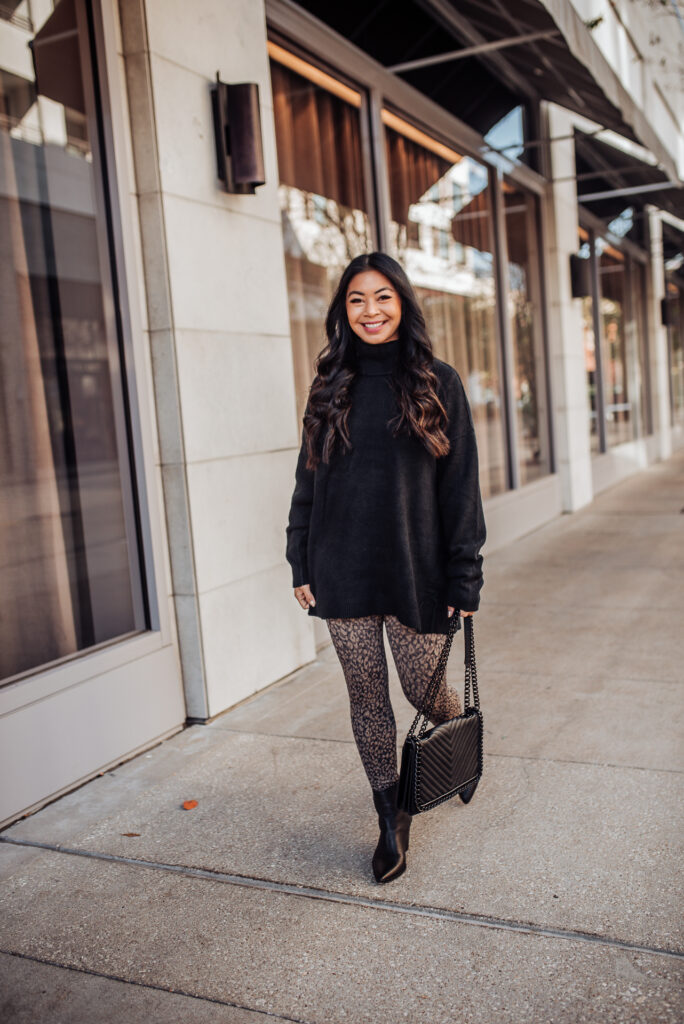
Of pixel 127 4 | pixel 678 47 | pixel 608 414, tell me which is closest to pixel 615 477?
pixel 608 414

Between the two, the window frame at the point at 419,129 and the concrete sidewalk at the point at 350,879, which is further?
the window frame at the point at 419,129

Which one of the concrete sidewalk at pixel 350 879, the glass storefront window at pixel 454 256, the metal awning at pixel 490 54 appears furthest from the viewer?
the glass storefront window at pixel 454 256

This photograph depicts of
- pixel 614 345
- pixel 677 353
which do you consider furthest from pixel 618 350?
pixel 677 353

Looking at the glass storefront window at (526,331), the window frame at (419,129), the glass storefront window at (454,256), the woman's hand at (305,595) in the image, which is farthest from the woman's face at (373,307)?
the glass storefront window at (526,331)

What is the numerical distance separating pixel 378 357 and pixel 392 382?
101mm

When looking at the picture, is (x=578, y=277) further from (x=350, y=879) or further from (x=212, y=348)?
(x=350, y=879)

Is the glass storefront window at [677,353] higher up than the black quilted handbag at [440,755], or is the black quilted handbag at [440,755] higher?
→ the glass storefront window at [677,353]

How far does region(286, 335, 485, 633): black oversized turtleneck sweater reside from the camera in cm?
266

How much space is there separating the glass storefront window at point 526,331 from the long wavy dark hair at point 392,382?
6.76 meters

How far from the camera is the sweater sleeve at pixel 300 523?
2.86 meters

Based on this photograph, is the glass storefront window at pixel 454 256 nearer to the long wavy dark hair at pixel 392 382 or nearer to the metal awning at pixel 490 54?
the metal awning at pixel 490 54

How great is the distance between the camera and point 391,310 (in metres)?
2.68

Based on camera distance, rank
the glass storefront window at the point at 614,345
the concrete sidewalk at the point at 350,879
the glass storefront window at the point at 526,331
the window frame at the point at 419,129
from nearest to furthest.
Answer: the concrete sidewalk at the point at 350,879
the window frame at the point at 419,129
the glass storefront window at the point at 526,331
the glass storefront window at the point at 614,345

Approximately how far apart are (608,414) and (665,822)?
11.1 m
